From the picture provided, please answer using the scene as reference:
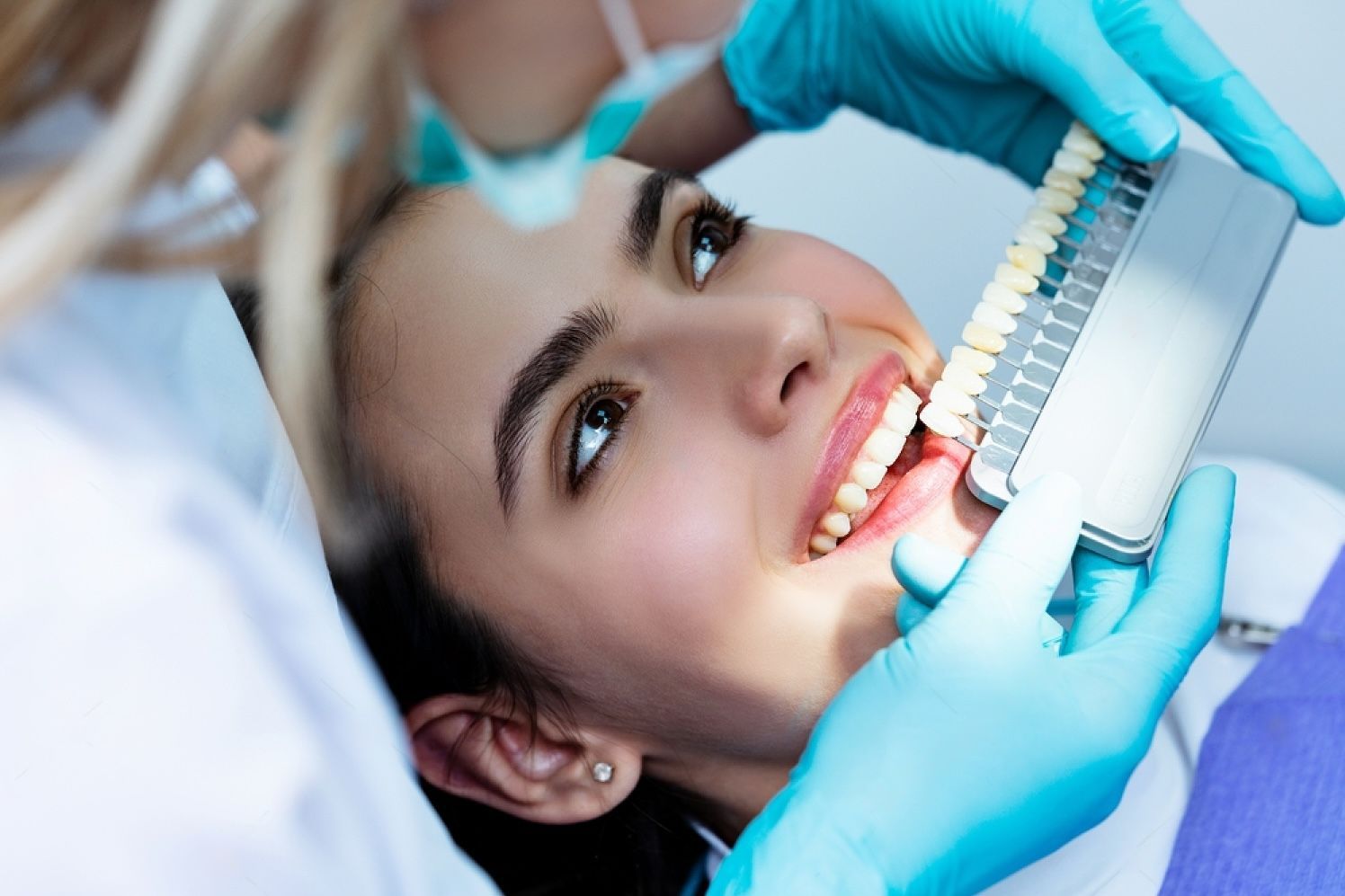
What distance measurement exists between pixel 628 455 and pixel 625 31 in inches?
15.6

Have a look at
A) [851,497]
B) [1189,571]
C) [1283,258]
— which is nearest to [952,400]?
[851,497]

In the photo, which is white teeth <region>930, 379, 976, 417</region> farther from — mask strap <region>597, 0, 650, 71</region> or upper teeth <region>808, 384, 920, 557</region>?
mask strap <region>597, 0, 650, 71</region>

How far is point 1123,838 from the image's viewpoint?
1031 millimetres

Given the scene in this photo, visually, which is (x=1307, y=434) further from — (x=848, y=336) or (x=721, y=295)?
(x=721, y=295)

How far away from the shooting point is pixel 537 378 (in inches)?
35.8

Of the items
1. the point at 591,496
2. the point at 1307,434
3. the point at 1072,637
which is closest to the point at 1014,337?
the point at 1072,637

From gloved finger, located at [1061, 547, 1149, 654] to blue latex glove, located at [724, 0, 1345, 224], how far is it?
0.38 meters

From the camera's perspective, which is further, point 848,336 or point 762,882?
point 848,336

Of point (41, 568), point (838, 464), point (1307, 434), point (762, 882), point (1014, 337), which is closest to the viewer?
point (41, 568)

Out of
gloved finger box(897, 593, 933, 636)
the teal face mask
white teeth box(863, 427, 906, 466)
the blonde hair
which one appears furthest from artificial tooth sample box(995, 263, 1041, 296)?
the blonde hair

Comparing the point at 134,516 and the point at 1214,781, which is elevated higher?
the point at 134,516

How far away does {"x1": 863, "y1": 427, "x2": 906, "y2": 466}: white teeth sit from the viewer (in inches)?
37.7

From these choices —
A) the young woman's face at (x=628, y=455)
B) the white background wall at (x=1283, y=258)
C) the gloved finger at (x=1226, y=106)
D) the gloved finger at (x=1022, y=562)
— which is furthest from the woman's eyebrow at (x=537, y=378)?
the white background wall at (x=1283, y=258)

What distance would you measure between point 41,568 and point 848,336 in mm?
665
